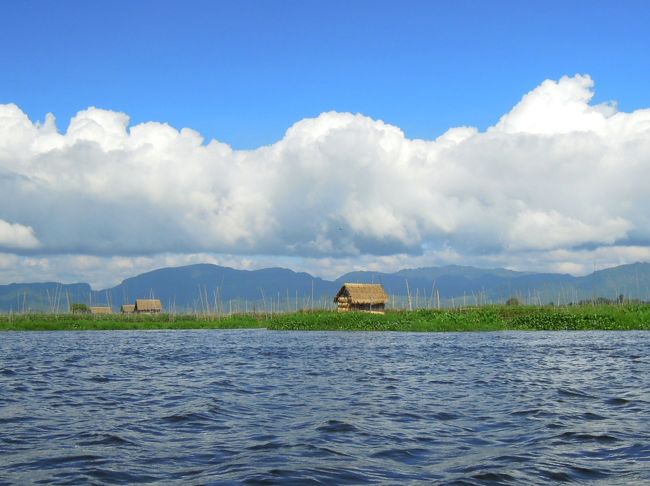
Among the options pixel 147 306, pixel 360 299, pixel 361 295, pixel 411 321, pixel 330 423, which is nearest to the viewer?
pixel 330 423

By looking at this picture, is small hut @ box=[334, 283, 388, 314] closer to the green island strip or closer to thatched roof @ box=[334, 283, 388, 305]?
thatched roof @ box=[334, 283, 388, 305]

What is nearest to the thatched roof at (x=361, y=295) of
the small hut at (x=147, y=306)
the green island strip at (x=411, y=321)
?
the green island strip at (x=411, y=321)

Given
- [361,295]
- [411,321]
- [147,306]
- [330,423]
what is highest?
[361,295]

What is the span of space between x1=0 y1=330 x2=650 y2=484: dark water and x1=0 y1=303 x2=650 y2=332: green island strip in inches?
1263

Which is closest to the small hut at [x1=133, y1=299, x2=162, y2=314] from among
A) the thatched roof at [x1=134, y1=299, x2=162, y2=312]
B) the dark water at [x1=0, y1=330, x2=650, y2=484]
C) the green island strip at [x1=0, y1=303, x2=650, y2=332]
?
the thatched roof at [x1=134, y1=299, x2=162, y2=312]

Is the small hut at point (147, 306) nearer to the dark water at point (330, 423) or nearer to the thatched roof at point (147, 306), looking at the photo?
the thatched roof at point (147, 306)

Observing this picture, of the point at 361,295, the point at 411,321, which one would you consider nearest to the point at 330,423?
the point at 411,321

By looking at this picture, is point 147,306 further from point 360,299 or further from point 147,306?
point 360,299

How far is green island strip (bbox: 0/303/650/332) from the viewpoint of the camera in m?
58.1

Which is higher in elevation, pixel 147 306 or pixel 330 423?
pixel 147 306

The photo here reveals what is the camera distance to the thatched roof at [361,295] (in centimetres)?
8706

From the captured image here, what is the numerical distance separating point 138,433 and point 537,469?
24.8 feet

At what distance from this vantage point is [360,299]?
8725 cm

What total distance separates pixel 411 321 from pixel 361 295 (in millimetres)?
25001
